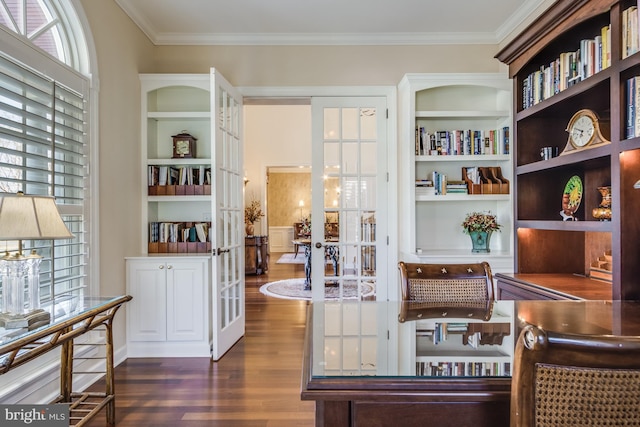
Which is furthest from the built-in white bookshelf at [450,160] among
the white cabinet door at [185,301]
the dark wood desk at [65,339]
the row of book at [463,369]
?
the dark wood desk at [65,339]

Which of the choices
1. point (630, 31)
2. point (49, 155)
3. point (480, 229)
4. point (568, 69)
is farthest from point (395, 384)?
point (480, 229)

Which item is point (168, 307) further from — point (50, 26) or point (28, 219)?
point (50, 26)

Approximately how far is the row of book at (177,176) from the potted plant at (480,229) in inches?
96.6

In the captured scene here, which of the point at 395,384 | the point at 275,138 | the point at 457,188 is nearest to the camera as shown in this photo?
the point at 395,384

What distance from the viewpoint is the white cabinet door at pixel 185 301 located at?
3.25m

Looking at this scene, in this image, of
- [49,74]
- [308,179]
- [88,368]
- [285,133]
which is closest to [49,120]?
[49,74]

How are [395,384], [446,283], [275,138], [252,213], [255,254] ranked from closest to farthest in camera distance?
[395,384] → [446,283] → [255,254] → [252,213] → [275,138]

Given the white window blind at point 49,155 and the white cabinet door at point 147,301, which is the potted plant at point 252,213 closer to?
the white cabinet door at point 147,301

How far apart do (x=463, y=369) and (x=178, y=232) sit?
3146 mm

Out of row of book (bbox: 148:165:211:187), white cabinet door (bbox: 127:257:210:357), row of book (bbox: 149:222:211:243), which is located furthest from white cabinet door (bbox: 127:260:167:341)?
row of book (bbox: 148:165:211:187)

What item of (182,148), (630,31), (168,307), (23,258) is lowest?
(168,307)

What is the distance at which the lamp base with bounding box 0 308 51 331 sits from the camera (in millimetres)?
1542

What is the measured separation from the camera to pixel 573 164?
235 cm

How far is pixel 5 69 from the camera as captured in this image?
199 cm
